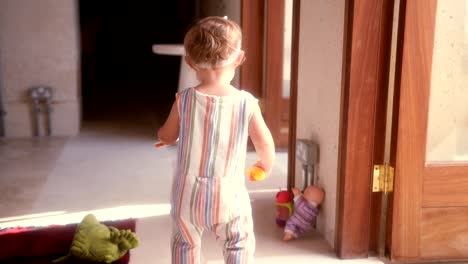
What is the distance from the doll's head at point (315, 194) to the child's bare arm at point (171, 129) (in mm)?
775

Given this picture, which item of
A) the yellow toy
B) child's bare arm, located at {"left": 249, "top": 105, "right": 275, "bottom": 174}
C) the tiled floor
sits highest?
child's bare arm, located at {"left": 249, "top": 105, "right": 275, "bottom": 174}

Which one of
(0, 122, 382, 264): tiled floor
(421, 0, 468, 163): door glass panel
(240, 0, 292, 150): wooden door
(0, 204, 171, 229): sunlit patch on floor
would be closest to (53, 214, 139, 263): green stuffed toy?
(0, 122, 382, 264): tiled floor

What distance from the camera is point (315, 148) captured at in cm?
213

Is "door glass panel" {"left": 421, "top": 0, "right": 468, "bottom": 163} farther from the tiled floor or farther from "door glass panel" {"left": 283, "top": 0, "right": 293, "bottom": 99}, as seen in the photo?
"door glass panel" {"left": 283, "top": 0, "right": 293, "bottom": 99}

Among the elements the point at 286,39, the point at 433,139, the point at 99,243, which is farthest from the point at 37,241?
the point at 286,39

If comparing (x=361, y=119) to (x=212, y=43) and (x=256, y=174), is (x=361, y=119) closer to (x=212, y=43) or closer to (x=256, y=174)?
(x=256, y=174)

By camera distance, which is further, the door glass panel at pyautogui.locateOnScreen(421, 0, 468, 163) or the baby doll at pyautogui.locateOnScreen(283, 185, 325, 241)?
the baby doll at pyautogui.locateOnScreen(283, 185, 325, 241)

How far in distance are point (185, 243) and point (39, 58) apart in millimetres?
2863

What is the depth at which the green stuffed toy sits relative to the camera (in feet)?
6.02

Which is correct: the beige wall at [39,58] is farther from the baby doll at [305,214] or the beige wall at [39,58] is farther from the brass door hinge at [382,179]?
the brass door hinge at [382,179]

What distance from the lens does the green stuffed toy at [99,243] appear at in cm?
184

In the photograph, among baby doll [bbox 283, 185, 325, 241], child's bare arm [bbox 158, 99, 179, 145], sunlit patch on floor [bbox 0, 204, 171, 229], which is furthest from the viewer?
sunlit patch on floor [bbox 0, 204, 171, 229]

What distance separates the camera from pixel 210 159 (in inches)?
54.3

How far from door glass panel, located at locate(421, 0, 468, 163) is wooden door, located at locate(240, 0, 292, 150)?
5.20ft
